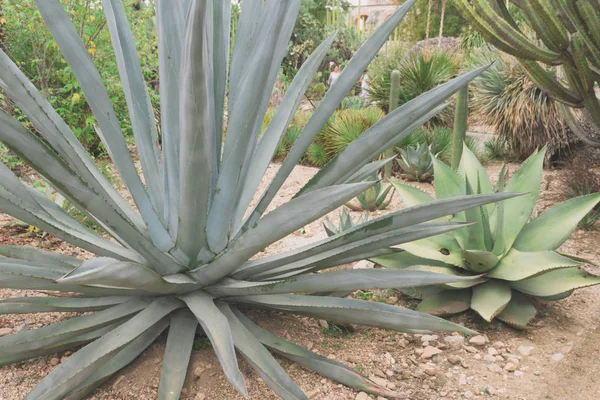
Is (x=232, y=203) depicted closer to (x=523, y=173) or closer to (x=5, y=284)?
(x=5, y=284)

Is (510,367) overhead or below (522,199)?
below

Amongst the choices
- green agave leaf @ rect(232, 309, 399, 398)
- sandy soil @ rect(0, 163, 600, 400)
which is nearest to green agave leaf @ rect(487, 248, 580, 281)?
sandy soil @ rect(0, 163, 600, 400)

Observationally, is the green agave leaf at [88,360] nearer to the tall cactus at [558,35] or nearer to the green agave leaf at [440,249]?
the green agave leaf at [440,249]

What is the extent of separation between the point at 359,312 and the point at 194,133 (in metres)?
0.91

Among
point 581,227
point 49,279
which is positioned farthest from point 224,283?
point 581,227

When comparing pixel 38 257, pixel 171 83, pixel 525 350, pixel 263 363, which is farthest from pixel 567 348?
pixel 38 257

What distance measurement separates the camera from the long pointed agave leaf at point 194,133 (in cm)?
140

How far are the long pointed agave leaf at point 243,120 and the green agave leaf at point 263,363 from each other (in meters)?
0.32

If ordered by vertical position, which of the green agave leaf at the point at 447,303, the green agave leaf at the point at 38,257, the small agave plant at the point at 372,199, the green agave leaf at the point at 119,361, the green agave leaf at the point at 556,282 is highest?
the green agave leaf at the point at 38,257

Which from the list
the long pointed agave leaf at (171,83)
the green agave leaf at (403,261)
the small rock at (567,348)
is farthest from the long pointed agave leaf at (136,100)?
the small rock at (567,348)

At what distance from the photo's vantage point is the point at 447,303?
258cm

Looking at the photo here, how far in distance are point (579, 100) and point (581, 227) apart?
106 cm

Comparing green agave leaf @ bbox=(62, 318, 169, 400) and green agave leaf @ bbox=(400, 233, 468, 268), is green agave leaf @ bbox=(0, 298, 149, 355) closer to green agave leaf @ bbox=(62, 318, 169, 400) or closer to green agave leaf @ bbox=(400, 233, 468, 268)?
green agave leaf @ bbox=(62, 318, 169, 400)

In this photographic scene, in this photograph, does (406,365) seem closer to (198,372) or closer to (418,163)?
(198,372)
